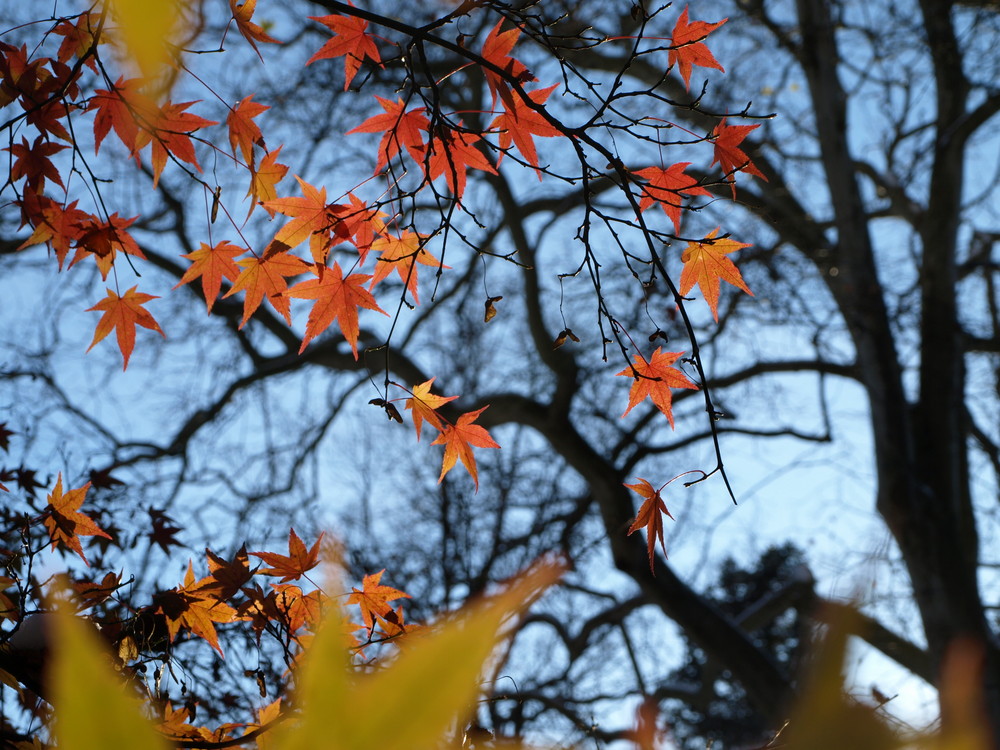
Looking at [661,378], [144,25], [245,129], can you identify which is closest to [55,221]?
[245,129]

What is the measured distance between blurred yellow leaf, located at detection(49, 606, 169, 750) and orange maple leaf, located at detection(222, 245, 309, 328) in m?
1.29

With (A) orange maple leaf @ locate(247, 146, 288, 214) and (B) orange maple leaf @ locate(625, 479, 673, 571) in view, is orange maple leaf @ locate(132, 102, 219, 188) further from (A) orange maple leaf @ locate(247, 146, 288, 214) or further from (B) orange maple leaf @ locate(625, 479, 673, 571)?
(B) orange maple leaf @ locate(625, 479, 673, 571)

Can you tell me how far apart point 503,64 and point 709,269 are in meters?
0.51

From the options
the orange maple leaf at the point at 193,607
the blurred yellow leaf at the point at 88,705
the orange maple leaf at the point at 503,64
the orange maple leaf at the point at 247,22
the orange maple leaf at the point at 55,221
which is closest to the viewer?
the blurred yellow leaf at the point at 88,705

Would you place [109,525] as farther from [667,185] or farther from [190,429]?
[190,429]

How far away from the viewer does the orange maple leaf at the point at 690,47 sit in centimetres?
134

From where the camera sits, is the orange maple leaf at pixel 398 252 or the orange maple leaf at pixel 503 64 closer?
the orange maple leaf at pixel 503 64

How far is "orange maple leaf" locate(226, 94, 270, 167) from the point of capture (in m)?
1.41

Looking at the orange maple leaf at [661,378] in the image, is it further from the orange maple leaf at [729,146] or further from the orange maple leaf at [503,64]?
the orange maple leaf at [503,64]

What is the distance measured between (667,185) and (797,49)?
428cm

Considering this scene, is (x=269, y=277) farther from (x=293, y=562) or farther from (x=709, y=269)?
(x=709, y=269)

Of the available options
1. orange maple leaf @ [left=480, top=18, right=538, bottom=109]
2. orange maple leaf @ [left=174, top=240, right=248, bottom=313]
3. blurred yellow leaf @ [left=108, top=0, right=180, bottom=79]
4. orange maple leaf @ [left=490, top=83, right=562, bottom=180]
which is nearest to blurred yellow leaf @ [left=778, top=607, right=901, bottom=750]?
blurred yellow leaf @ [left=108, top=0, right=180, bottom=79]

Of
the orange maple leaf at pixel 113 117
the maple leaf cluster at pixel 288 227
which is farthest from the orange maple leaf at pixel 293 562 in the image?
the orange maple leaf at pixel 113 117

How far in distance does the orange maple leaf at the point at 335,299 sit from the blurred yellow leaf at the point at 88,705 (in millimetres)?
1226
